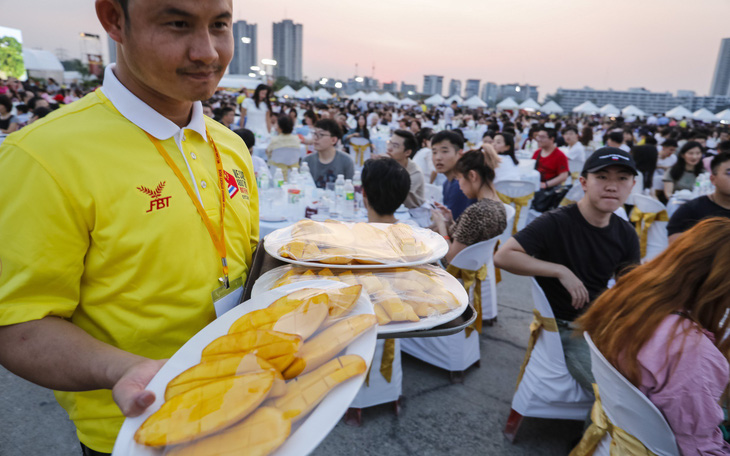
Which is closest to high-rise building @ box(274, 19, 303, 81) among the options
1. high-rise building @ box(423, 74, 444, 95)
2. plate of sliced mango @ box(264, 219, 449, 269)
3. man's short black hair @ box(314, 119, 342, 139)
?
high-rise building @ box(423, 74, 444, 95)

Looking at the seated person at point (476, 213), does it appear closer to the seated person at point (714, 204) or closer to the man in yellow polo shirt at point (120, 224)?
the seated person at point (714, 204)

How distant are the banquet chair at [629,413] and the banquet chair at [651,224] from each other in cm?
449

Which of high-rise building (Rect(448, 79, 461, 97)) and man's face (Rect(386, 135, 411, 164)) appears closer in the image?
man's face (Rect(386, 135, 411, 164))

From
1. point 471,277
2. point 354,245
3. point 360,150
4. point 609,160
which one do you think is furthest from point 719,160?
point 360,150

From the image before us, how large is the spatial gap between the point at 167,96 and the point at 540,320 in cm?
250

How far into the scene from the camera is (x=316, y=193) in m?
4.83

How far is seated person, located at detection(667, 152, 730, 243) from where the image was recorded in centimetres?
349

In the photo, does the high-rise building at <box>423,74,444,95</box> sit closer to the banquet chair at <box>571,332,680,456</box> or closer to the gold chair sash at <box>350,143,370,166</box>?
the gold chair sash at <box>350,143,370,166</box>

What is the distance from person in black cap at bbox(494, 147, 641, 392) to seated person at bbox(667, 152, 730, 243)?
1.18 meters

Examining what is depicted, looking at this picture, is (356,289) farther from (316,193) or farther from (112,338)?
(316,193)

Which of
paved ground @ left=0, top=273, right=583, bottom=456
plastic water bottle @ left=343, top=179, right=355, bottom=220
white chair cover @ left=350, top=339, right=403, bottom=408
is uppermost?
plastic water bottle @ left=343, top=179, right=355, bottom=220

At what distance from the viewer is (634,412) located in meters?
1.68

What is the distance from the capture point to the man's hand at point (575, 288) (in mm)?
2592

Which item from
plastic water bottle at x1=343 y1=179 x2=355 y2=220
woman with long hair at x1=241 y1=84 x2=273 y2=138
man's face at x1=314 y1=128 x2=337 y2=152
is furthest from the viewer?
woman with long hair at x1=241 y1=84 x2=273 y2=138
